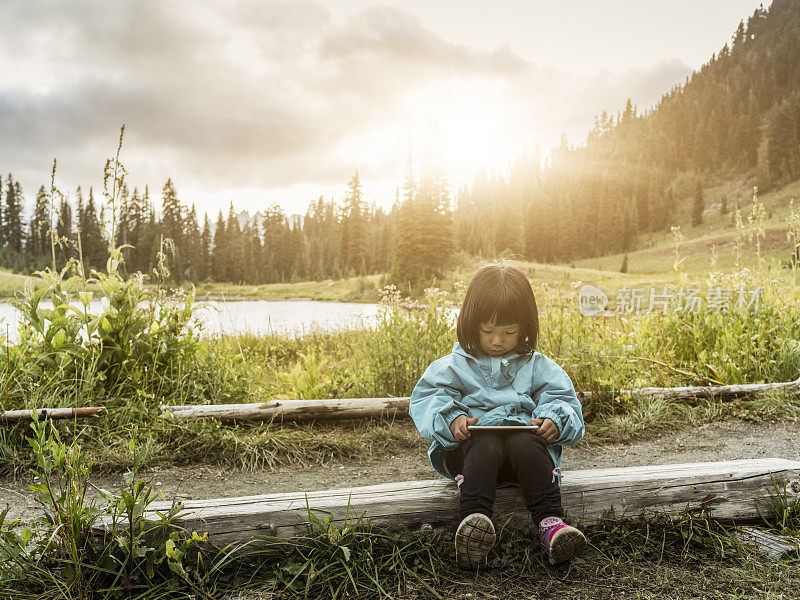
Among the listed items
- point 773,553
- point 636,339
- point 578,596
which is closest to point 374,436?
point 578,596

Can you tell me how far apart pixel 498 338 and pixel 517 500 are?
798mm

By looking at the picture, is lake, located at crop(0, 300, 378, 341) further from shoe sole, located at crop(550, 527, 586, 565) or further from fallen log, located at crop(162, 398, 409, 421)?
shoe sole, located at crop(550, 527, 586, 565)

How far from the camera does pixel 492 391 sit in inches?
101

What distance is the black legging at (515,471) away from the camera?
2.25 metres

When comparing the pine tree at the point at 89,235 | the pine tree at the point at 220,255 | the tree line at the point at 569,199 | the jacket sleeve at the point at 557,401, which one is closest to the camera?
the jacket sleeve at the point at 557,401

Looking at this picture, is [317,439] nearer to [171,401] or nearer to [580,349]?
[171,401]

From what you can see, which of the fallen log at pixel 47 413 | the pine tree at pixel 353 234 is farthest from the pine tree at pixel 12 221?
the fallen log at pixel 47 413

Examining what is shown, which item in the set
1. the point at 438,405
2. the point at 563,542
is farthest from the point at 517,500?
the point at 438,405

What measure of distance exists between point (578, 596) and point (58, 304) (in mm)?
4370

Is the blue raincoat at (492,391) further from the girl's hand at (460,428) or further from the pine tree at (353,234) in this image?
the pine tree at (353,234)

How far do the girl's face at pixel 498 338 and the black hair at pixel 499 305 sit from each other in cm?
2

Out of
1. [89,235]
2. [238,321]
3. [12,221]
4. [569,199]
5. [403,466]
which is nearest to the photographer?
[403,466]

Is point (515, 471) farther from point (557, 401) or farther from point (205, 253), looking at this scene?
point (205, 253)

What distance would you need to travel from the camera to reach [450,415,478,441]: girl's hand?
2.32 m
